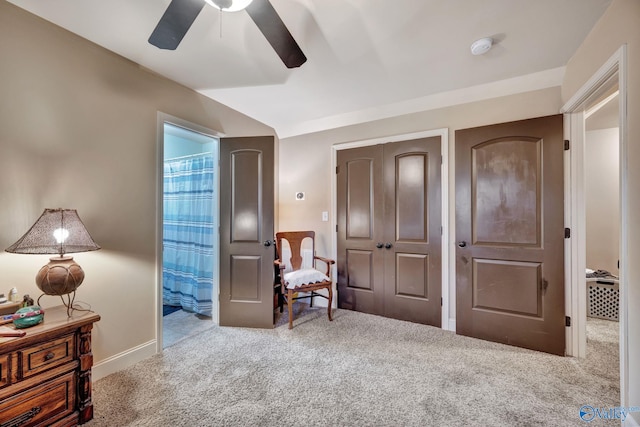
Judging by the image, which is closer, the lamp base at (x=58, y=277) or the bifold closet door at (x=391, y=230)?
the lamp base at (x=58, y=277)

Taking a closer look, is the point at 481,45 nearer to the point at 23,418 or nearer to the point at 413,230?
the point at 413,230

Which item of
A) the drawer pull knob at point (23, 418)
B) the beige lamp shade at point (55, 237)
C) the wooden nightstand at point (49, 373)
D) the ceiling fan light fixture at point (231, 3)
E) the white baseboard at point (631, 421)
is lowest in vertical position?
the white baseboard at point (631, 421)

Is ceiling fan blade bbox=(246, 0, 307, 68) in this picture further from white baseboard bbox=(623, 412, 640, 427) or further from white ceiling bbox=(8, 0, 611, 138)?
white baseboard bbox=(623, 412, 640, 427)

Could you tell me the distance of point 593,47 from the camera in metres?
1.90

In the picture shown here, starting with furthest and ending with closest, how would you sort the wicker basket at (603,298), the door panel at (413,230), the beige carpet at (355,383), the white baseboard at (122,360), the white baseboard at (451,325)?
the wicker basket at (603,298) < the door panel at (413,230) < the white baseboard at (451,325) < the white baseboard at (122,360) < the beige carpet at (355,383)

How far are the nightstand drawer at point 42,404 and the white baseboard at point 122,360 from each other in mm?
498

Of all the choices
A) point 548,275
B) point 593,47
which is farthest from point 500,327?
point 593,47

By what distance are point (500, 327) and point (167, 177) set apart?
4317 millimetres

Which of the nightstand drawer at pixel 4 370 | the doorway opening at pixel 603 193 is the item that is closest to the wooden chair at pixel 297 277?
the nightstand drawer at pixel 4 370

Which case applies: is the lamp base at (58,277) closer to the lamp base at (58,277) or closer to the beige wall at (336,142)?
the lamp base at (58,277)

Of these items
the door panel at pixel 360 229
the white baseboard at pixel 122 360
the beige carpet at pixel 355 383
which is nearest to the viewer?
the beige carpet at pixel 355 383

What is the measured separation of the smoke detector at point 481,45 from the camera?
6.64 feet

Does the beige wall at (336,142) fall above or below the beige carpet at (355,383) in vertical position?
above

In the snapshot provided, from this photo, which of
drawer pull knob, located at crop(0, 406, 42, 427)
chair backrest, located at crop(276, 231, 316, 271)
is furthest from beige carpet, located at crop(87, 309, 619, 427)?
chair backrest, located at crop(276, 231, 316, 271)
